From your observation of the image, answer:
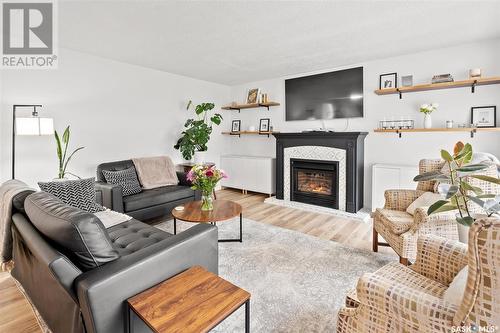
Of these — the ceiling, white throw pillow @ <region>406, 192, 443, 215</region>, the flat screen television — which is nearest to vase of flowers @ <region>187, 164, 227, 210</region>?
the ceiling

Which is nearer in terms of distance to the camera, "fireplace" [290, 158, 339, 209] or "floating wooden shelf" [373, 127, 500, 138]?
"floating wooden shelf" [373, 127, 500, 138]

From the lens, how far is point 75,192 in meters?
2.47

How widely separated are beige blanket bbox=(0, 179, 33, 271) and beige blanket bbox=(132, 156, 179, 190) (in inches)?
69.2

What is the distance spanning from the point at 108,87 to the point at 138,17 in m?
1.80

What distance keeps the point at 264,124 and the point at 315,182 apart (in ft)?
5.72

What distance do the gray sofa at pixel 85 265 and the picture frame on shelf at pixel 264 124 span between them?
3.93 metres

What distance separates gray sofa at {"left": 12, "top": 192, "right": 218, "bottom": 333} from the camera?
1.12 metres

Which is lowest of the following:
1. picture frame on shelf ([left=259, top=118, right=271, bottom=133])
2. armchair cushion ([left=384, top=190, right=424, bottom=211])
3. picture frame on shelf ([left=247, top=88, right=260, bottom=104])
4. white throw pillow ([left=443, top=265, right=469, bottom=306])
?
white throw pillow ([left=443, top=265, right=469, bottom=306])

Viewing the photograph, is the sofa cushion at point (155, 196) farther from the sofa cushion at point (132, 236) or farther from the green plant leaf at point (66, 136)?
the green plant leaf at point (66, 136)

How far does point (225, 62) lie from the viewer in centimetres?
408

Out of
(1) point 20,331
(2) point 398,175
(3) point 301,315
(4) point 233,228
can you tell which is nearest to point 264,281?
(3) point 301,315

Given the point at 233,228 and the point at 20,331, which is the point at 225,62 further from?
the point at 20,331

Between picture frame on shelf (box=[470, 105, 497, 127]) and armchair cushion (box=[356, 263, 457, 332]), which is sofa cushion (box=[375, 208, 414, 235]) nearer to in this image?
armchair cushion (box=[356, 263, 457, 332])

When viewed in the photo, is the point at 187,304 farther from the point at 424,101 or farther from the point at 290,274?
the point at 424,101
